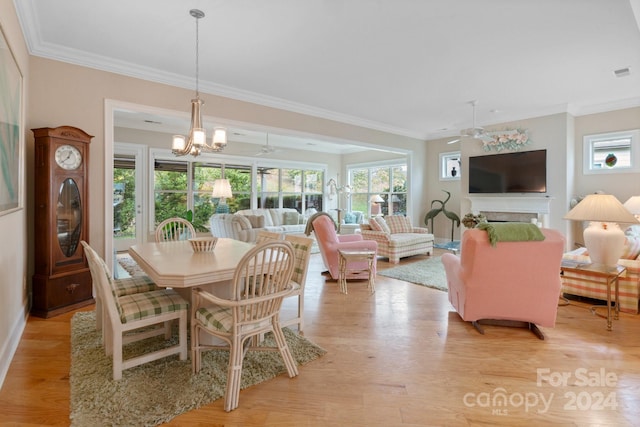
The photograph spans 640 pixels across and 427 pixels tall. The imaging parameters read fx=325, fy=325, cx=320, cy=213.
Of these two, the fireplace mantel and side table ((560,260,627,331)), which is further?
the fireplace mantel

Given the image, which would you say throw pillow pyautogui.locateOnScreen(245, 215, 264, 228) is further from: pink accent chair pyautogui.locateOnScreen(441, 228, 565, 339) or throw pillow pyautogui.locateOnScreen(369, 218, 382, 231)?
pink accent chair pyautogui.locateOnScreen(441, 228, 565, 339)

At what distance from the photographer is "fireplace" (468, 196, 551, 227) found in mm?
5785

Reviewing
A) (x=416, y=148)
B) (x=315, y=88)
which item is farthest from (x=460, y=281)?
(x=416, y=148)

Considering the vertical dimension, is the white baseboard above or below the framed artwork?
below

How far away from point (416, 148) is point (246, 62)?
16.8 feet

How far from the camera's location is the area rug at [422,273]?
168 inches

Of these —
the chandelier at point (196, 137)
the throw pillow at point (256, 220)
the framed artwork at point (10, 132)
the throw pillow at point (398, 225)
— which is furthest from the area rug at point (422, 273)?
the framed artwork at point (10, 132)

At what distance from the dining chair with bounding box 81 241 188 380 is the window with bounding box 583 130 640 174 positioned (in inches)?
264

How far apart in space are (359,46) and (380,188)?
640 cm

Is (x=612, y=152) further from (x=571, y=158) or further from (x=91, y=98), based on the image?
(x=91, y=98)

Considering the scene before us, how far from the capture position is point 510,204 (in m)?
6.19

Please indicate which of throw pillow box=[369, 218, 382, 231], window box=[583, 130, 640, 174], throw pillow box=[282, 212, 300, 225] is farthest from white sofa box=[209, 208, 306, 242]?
window box=[583, 130, 640, 174]

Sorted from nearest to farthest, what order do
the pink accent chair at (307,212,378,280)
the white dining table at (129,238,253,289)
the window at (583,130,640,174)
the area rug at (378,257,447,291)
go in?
1. the white dining table at (129,238,253,289)
2. the area rug at (378,257,447,291)
3. the pink accent chair at (307,212,378,280)
4. the window at (583,130,640,174)

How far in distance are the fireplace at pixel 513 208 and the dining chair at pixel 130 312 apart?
6.06 metres
